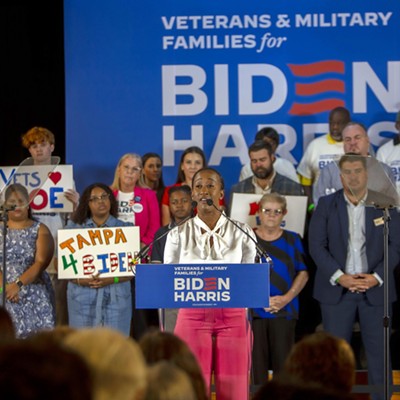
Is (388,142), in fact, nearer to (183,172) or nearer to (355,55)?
(355,55)

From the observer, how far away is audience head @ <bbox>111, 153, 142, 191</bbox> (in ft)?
26.7

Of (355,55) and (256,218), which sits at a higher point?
(355,55)

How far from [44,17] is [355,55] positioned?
322cm

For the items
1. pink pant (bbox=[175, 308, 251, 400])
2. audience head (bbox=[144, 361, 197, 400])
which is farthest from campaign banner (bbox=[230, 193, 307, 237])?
audience head (bbox=[144, 361, 197, 400])

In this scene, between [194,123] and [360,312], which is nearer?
[360,312]

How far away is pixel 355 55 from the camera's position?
9.43 m

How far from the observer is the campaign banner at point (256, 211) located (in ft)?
25.7

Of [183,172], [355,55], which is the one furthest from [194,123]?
[355,55]

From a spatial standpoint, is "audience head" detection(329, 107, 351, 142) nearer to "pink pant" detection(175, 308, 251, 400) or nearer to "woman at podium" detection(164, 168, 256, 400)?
"woman at podium" detection(164, 168, 256, 400)

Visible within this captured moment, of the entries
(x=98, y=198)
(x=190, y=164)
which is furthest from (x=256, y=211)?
(x=98, y=198)

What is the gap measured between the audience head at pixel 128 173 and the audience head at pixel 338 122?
6.32 ft

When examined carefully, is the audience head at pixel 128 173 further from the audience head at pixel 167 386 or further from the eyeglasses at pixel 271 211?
the audience head at pixel 167 386

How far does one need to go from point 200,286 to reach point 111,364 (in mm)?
3297

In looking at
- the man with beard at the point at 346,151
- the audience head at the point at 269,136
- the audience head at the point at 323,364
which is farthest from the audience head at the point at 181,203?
the audience head at the point at 323,364
